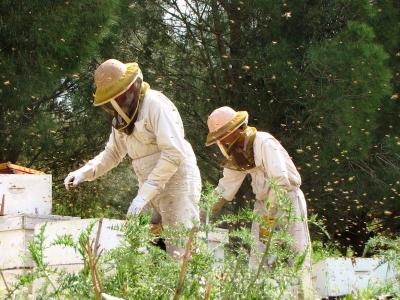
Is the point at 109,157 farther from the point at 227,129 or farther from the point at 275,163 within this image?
the point at 275,163

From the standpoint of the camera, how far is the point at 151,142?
5039 millimetres

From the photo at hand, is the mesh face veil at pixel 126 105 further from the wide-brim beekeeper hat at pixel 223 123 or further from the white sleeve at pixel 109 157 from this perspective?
the wide-brim beekeeper hat at pixel 223 123

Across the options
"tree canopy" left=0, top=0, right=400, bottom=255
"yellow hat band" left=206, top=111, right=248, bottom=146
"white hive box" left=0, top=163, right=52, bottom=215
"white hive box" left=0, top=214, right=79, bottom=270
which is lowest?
"white hive box" left=0, top=214, right=79, bottom=270

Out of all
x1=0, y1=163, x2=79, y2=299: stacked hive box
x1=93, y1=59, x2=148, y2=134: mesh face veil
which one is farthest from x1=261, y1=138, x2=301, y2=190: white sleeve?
x1=0, y1=163, x2=79, y2=299: stacked hive box

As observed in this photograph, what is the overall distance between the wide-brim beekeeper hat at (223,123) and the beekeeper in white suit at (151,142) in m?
0.31

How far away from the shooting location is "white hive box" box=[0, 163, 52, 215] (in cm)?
581

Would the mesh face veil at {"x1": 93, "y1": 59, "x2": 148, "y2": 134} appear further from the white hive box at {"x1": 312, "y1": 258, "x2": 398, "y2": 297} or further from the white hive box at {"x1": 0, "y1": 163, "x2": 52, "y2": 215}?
the white hive box at {"x1": 312, "y1": 258, "x2": 398, "y2": 297}

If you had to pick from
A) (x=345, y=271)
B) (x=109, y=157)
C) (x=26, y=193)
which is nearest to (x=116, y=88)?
(x=109, y=157)

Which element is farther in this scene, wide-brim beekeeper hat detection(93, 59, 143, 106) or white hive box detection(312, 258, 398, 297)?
white hive box detection(312, 258, 398, 297)

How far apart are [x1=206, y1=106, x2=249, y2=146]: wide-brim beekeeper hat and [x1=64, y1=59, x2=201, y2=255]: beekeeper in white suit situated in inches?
12.2

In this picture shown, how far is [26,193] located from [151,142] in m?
1.34

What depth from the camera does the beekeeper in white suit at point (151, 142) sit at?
4.86 m

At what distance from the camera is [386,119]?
11.7 meters

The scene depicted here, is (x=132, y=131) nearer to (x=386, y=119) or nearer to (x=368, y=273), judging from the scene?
(x=368, y=273)
